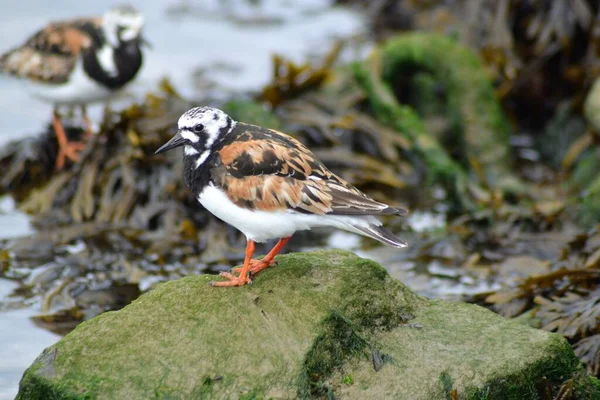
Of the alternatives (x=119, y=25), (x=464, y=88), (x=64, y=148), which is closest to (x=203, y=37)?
(x=119, y=25)

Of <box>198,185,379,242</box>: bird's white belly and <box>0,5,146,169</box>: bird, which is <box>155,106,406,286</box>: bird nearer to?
<box>198,185,379,242</box>: bird's white belly

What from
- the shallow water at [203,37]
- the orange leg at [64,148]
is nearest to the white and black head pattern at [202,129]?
the orange leg at [64,148]

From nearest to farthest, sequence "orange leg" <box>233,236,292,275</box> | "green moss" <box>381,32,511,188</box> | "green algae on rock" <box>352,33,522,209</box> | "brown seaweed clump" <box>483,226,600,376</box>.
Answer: "orange leg" <box>233,236,292,275</box> < "brown seaweed clump" <box>483,226,600,376</box> < "green algae on rock" <box>352,33,522,209</box> < "green moss" <box>381,32,511,188</box>

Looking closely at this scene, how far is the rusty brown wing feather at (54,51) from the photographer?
7059mm

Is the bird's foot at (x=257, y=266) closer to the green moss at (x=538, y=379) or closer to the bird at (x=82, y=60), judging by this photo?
the green moss at (x=538, y=379)

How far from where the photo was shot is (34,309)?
5246 mm

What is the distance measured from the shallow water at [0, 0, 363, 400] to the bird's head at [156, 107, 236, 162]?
432 cm

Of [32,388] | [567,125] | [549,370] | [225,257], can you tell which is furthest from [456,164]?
[32,388]

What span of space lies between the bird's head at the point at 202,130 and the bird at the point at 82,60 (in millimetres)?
3053

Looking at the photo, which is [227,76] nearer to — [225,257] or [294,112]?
[294,112]

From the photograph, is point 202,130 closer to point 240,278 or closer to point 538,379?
point 240,278

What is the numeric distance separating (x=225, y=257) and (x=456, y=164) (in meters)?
2.38

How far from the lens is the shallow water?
29.8 feet

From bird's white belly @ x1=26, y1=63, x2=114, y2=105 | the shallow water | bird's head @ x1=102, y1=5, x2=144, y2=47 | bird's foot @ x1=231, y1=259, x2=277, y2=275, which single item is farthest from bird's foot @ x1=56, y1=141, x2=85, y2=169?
bird's foot @ x1=231, y1=259, x2=277, y2=275
